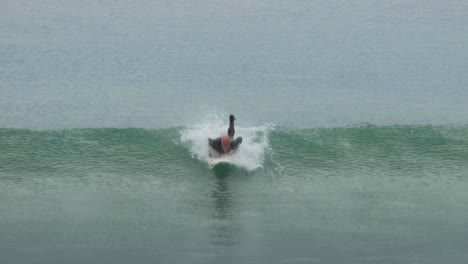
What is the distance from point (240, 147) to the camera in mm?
28469

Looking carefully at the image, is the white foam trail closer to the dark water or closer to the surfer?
the dark water

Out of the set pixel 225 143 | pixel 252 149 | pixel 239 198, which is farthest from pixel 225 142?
pixel 239 198

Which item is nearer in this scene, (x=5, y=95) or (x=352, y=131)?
(x=352, y=131)

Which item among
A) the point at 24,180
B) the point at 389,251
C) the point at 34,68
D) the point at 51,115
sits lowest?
the point at 389,251

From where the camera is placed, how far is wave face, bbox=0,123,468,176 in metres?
28.1

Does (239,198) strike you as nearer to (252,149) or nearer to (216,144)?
(216,144)

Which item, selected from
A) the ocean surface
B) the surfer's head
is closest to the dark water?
the ocean surface

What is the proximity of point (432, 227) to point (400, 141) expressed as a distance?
718cm

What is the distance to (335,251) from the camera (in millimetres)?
21969

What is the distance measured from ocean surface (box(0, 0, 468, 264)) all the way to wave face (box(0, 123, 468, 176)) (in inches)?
3.2

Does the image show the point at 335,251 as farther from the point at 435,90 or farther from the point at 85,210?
the point at 435,90

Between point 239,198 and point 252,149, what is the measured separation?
3.75m

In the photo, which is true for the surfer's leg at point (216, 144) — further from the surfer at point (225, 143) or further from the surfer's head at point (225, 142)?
the surfer's head at point (225, 142)

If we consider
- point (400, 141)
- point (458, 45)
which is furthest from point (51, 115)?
point (458, 45)
